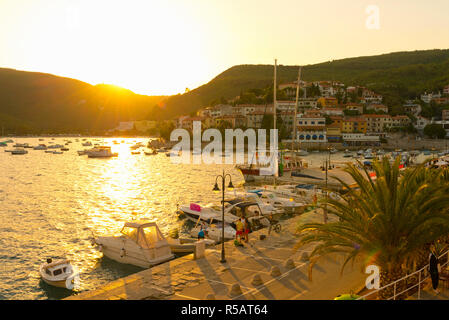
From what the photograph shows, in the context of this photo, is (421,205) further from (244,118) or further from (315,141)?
(244,118)

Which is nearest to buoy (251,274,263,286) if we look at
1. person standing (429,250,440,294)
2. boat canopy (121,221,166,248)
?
person standing (429,250,440,294)

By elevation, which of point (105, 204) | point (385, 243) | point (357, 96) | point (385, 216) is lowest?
point (105, 204)

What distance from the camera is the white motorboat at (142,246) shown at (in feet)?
54.4

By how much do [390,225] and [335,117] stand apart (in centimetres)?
13413

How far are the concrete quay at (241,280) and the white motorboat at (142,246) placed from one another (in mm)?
1766

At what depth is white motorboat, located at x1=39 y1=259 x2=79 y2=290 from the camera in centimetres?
1598

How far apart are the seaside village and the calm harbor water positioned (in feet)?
248

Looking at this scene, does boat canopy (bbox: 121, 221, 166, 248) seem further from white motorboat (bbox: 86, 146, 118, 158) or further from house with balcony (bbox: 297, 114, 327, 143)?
house with balcony (bbox: 297, 114, 327, 143)

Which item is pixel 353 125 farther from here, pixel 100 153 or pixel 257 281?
pixel 257 281

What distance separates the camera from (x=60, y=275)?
16.1 m

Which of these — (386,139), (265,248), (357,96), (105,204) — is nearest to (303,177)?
(105,204)
